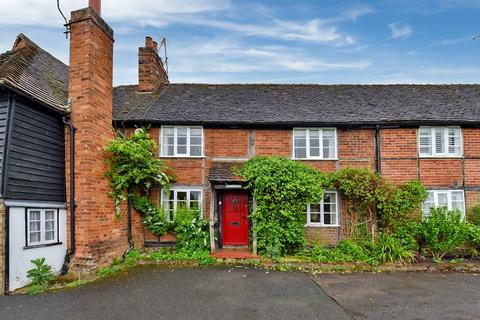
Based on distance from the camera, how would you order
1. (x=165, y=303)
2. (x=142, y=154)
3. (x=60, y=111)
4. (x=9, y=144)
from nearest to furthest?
1. (x=165, y=303)
2. (x=9, y=144)
3. (x=60, y=111)
4. (x=142, y=154)

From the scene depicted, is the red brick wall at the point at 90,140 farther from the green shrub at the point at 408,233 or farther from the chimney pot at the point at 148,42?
the green shrub at the point at 408,233

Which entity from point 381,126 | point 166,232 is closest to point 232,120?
point 166,232

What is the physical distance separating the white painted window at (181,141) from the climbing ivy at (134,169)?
716 mm

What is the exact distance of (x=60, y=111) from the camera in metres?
9.11

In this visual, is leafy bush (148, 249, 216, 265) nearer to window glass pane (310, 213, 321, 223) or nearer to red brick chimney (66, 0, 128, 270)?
red brick chimney (66, 0, 128, 270)

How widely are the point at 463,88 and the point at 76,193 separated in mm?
16586

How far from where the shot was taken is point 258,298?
7.26m

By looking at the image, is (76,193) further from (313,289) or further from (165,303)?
(313,289)

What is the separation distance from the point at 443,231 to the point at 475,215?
1735 mm

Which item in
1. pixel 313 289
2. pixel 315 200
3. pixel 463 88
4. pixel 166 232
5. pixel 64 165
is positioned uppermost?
pixel 463 88

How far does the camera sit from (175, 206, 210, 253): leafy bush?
11.1 meters

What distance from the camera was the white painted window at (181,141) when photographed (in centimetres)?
1215

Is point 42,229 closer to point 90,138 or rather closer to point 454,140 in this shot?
point 90,138

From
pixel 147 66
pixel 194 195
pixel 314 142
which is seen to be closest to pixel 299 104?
pixel 314 142
